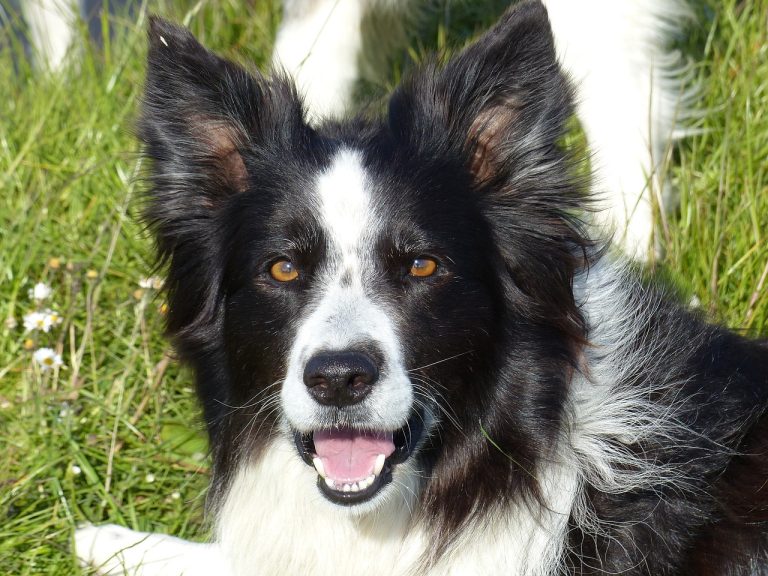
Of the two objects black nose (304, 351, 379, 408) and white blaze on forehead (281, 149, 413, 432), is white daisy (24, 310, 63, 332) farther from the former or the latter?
black nose (304, 351, 379, 408)

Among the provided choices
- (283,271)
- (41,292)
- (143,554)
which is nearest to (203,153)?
(283,271)

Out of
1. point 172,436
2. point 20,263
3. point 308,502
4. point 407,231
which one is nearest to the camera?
point 407,231

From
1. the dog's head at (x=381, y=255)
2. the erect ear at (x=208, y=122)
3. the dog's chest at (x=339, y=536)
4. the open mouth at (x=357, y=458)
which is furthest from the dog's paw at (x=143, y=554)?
the erect ear at (x=208, y=122)

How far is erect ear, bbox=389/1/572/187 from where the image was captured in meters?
3.11

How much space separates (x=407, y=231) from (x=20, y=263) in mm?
2546

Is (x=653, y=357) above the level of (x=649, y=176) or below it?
below

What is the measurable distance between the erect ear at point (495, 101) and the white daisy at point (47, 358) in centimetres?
195

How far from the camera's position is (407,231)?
3.14m

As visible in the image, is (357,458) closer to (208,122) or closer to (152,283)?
(208,122)

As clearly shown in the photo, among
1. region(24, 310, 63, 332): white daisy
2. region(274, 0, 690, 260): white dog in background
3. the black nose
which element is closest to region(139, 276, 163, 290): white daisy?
region(24, 310, 63, 332): white daisy

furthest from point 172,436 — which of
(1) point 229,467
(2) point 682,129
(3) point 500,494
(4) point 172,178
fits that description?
(2) point 682,129

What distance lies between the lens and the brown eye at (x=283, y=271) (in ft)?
10.6

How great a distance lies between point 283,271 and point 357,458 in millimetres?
599

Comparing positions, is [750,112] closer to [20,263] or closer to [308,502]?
[308,502]
